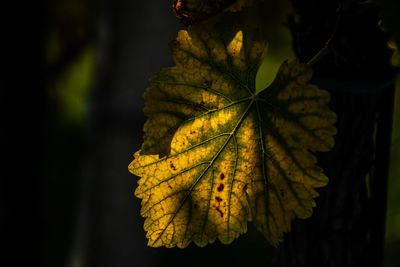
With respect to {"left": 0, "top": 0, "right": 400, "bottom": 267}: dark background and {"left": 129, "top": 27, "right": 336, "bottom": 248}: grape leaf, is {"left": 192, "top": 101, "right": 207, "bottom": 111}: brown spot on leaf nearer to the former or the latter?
{"left": 129, "top": 27, "right": 336, "bottom": 248}: grape leaf

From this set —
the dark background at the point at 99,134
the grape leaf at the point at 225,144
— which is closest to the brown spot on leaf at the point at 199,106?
the grape leaf at the point at 225,144

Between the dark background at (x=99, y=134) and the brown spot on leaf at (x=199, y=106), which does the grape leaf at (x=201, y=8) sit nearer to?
the brown spot on leaf at (x=199, y=106)

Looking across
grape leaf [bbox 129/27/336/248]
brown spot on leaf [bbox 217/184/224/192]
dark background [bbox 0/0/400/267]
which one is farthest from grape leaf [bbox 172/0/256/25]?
dark background [bbox 0/0/400/267]

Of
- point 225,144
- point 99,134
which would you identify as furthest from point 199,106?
point 99,134

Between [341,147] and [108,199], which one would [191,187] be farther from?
[108,199]

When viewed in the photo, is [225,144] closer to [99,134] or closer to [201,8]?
[201,8]

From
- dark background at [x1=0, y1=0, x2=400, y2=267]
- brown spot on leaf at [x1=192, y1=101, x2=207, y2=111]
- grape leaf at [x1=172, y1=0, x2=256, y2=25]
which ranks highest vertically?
dark background at [x1=0, y1=0, x2=400, y2=267]

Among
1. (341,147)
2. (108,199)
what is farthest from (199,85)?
(108,199)
